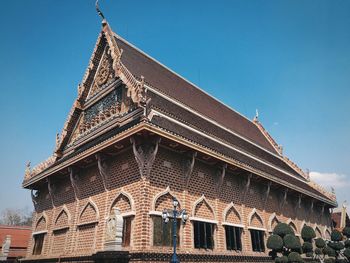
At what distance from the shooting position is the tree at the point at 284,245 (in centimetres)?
1387

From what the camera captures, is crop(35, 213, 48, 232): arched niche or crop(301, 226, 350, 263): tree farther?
crop(301, 226, 350, 263): tree

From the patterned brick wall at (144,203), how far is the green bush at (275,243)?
76 cm

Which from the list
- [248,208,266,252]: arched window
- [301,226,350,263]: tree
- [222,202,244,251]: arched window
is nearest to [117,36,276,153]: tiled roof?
[222,202,244,251]: arched window

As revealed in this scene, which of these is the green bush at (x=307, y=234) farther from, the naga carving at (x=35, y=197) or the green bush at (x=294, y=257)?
the naga carving at (x=35, y=197)

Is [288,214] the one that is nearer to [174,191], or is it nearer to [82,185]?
[174,191]

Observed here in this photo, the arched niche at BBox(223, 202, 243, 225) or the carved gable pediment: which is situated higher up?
the carved gable pediment

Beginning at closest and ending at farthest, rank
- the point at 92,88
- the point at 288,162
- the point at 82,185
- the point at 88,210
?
the point at 88,210 < the point at 82,185 < the point at 92,88 < the point at 288,162

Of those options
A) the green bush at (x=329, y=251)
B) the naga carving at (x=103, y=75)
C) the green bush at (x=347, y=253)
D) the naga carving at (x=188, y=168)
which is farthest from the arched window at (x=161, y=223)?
the green bush at (x=347, y=253)

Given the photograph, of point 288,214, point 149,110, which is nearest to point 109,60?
point 149,110

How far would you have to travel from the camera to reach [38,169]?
1788 centimetres

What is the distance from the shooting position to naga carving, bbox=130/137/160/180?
10.9m

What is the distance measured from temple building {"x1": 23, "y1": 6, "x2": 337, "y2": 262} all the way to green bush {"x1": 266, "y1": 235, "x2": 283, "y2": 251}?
0.74 meters

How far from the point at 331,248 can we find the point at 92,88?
17.3 metres

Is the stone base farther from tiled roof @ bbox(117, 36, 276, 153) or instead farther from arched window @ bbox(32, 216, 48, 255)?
tiled roof @ bbox(117, 36, 276, 153)
